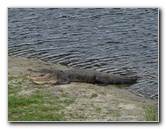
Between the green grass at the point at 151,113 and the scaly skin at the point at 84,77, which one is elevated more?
→ the scaly skin at the point at 84,77

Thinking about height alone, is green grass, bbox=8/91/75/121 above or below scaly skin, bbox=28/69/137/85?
below

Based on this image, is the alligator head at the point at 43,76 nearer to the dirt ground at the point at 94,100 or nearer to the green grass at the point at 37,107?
the dirt ground at the point at 94,100

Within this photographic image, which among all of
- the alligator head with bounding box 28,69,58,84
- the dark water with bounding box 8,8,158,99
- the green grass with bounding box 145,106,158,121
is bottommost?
the green grass with bounding box 145,106,158,121

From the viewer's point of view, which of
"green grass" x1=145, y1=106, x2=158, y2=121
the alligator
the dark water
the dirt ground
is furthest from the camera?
the alligator

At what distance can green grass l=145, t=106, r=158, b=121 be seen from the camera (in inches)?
295

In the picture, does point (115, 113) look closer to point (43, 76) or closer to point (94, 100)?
point (94, 100)

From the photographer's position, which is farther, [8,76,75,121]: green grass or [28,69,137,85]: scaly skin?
[28,69,137,85]: scaly skin

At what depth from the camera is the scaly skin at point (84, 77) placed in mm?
8898

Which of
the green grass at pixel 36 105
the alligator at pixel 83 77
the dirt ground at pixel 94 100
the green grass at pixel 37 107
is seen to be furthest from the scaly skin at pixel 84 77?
the green grass at pixel 37 107

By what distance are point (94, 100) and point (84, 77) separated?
1.14 metres

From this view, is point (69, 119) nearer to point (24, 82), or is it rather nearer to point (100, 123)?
point (100, 123)

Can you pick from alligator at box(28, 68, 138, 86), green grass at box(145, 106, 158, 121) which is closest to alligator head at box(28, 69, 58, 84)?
alligator at box(28, 68, 138, 86)

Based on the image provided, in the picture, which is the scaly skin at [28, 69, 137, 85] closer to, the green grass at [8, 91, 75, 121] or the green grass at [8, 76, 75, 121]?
the green grass at [8, 76, 75, 121]
